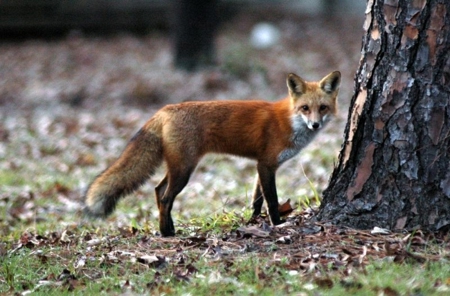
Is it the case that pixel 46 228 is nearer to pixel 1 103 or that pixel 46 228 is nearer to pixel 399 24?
pixel 399 24

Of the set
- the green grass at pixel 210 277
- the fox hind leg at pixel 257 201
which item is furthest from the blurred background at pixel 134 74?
the green grass at pixel 210 277

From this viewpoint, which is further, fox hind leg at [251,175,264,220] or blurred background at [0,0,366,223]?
blurred background at [0,0,366,223]

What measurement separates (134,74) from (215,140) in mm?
11604

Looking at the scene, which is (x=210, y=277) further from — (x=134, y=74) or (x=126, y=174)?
(x=134, y=74)

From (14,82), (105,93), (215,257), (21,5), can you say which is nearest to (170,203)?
(215,257)

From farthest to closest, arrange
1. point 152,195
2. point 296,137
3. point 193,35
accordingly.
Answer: point 193,35
point 152,195
point 296,137

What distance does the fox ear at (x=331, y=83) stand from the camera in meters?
6.41

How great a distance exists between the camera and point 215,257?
5055mm

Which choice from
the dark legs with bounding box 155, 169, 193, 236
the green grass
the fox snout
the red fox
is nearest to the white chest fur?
the red fox

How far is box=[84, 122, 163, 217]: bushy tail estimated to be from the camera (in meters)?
6.05

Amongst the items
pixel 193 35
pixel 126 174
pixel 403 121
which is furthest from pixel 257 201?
pixel 193 35

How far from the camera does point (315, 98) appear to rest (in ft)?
21.0

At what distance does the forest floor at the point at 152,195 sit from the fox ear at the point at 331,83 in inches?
37.0

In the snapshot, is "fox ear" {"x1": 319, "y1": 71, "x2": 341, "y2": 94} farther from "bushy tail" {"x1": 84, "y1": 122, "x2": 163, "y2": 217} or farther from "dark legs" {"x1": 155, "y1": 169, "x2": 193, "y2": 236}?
"bushy tail" {"x1": 84, "y1": 122, "x2": 163, "y2": 217}
